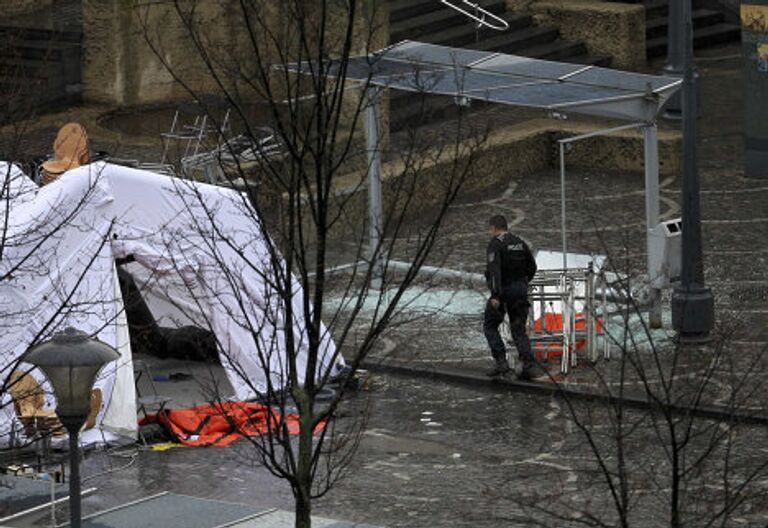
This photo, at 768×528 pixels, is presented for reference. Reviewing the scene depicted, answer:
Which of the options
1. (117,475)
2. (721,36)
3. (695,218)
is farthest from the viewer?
(721,36)

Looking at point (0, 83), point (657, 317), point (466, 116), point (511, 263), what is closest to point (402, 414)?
point (511, 263)

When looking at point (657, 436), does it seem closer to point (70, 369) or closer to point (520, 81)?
point (70, 369)

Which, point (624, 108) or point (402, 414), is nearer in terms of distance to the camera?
point (402, 414)

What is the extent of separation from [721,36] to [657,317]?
52.6 ft

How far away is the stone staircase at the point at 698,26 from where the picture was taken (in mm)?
36531

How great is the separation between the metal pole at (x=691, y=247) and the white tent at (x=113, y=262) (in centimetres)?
364

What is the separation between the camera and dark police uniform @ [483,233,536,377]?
21031 mm

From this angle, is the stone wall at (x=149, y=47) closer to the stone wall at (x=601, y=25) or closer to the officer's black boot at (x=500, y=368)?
the stone wall at (x=601, y=25)

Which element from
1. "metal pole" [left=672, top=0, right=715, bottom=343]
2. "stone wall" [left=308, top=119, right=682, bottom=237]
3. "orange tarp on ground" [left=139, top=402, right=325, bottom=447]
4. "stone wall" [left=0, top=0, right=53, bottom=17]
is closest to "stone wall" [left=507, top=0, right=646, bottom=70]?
"stone wall" [left=308, top=119, right=682, bottom=237]

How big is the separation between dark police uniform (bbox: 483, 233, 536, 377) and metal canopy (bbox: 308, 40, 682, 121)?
5.76 ft

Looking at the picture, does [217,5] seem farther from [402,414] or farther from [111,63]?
[402,414]

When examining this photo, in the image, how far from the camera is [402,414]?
2070 cm

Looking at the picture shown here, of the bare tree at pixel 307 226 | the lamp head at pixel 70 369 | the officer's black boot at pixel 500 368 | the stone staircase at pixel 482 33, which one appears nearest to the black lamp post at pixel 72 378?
the lamp head at pixel 70 369

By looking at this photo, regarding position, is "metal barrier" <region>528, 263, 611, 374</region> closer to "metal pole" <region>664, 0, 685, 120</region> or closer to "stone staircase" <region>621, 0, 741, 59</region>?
"metal pole" <region>664, 0, 685, 120</region>
